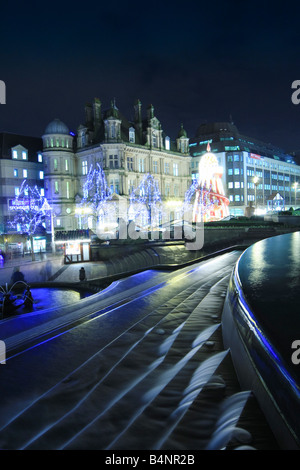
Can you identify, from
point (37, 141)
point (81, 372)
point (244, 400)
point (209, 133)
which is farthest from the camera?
point (209, 133)

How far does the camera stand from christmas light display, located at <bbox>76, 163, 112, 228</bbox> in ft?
147

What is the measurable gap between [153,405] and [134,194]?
45.2m

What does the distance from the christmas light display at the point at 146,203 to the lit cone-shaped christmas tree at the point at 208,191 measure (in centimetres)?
784

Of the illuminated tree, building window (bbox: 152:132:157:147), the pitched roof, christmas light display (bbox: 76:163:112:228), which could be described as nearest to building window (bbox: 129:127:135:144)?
building window (bbox: 152:132:157:147)

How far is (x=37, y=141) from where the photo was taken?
54.4 m

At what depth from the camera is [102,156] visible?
46.4m

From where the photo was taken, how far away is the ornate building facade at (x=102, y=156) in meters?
45.8

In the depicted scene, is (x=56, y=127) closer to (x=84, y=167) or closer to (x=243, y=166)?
(x=84, y=167)

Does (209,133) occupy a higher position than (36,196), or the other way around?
(209,133)

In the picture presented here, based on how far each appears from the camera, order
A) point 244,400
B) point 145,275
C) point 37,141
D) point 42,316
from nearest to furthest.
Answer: point 244,400 < point 42,316 < point 145,275 < point 37,141

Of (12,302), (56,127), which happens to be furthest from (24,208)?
(12,302)

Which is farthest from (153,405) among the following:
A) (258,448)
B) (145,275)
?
(145,275)

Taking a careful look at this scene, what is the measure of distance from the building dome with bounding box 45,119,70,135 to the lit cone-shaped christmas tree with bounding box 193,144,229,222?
71.6ft
